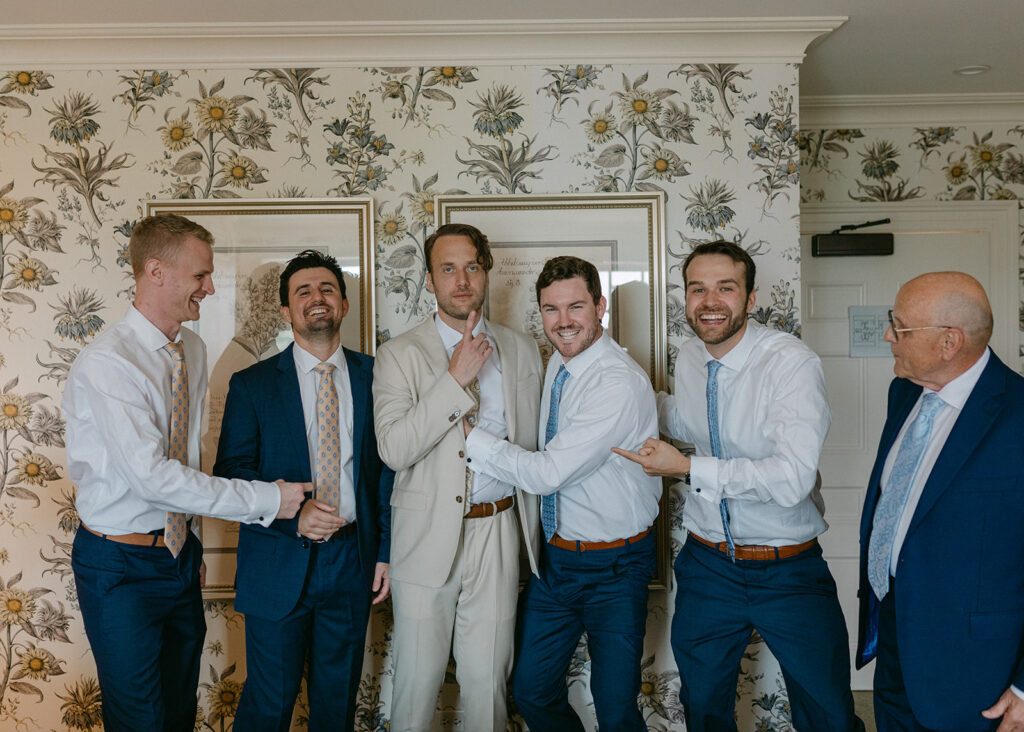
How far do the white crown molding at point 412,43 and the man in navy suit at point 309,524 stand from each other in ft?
3.39

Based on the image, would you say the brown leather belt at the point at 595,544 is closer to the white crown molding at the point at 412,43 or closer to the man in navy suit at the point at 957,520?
the man in navy suit at the point at 957,520

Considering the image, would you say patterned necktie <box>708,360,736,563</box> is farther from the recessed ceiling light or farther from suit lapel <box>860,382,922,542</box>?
the recessed ceiling light

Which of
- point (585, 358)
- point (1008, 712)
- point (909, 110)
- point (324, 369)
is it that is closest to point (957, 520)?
point (1008, 712)

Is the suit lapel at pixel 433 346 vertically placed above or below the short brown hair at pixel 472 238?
below

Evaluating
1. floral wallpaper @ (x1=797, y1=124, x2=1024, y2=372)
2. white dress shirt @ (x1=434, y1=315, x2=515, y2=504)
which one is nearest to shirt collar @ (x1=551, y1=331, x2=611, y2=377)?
white dress shirt @ (x1=434, y1=315, x2=515, y2=504)

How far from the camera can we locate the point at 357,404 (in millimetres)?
2400

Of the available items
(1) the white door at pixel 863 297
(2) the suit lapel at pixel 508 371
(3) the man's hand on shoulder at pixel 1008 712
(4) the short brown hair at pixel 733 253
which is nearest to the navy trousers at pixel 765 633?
(3) the man's hand on shoulder at pixel 1008 712

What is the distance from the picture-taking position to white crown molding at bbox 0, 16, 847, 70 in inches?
109

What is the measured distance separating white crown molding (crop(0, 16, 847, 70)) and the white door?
3.72 feet

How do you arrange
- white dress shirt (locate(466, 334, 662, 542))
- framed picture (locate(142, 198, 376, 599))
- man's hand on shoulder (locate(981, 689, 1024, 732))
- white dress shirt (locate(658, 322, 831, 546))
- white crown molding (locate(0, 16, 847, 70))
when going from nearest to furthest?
man's hand on shoulder (locate(981, 689, 1024, 732))
white dress shirt (locate(658, 322, 831, 546))
white dress shirt (locate(466, 334, 662, 542))
white crown molding (locate(0, 16, 847, 70))
framed picture (locate(142, 198, 376, 599))

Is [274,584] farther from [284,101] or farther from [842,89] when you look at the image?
[842,89]

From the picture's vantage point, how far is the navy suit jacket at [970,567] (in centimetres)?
169

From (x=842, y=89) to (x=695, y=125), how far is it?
3.56 ft

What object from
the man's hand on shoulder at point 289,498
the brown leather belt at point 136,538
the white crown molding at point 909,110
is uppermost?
the white crown molding at point 909,110
